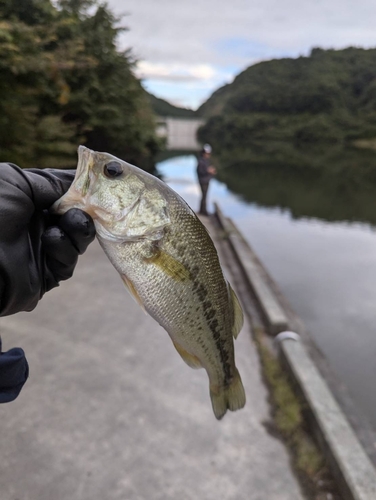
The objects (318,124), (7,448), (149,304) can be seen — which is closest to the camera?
(149,304)

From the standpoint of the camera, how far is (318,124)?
86.2 metres

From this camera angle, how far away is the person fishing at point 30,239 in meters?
1.72

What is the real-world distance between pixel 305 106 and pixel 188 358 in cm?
11049

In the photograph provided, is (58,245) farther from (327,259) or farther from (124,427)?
(327,259)

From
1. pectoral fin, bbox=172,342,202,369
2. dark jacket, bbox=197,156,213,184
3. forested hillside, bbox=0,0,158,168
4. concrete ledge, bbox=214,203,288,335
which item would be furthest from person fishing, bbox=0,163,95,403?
dark jacket, bbox=197,156,213,184

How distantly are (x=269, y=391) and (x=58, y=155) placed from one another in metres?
9.87

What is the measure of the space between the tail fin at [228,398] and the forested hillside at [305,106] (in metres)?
79.5

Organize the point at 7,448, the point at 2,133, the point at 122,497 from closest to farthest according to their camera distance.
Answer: the point at 122,497
the point at 7,448
the point at 2,133

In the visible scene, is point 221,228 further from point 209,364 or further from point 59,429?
point 209,364

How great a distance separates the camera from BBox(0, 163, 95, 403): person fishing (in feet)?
5.63

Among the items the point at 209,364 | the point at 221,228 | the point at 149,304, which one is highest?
the point at 149,304

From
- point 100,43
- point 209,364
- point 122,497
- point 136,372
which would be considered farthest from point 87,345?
point 100,43

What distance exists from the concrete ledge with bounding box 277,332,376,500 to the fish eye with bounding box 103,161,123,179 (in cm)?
264

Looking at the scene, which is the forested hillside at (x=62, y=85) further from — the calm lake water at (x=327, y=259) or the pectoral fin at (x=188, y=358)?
the pectoral fin at (x=188, y=358)
